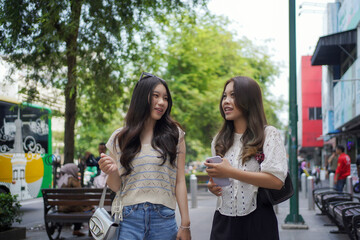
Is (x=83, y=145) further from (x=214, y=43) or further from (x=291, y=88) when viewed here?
(x=291, y=88)

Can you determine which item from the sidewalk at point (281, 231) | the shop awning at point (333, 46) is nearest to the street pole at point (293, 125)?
the sidewalk at point (281, 231)

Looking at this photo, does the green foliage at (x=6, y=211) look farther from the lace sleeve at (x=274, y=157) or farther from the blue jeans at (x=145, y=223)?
the lace sleeve at (x=274, y=157)

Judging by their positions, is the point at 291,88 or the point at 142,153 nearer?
the point at 142,153

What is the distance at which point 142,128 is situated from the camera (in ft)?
10.6

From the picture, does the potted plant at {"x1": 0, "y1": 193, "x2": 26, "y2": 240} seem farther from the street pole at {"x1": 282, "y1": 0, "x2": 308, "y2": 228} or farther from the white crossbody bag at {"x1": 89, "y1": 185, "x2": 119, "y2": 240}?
the white crossbody bag at {"x1": 89, "y1": 185, "x2": 119, "y2": 240}

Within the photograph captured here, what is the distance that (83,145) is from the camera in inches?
1508

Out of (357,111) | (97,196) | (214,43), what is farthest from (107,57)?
(214,43)

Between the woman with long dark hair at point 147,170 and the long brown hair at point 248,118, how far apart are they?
0.36 m

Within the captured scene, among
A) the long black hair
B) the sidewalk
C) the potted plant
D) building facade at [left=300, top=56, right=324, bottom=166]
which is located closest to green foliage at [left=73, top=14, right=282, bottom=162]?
the sidewalk

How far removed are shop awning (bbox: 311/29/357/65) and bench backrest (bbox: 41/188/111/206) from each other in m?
17.2

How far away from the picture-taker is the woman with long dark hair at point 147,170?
303 cm

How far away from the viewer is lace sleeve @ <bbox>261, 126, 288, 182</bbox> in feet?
9.00

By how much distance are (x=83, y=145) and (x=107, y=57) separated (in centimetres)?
2914

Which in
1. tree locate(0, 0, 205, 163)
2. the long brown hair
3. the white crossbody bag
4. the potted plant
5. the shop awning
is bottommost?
the potted plant
